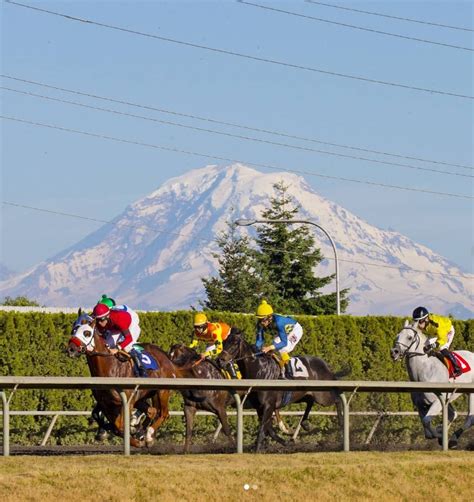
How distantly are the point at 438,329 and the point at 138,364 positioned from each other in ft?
14.2

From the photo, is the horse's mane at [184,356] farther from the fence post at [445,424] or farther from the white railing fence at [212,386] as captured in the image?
the fence post at [445,424]

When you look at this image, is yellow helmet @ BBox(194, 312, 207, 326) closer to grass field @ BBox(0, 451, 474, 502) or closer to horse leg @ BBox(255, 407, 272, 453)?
horse leg @ BBox(255, 407, 272, 453)

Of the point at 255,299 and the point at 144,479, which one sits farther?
the point at 255,299

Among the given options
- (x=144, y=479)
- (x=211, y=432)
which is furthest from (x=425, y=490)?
(x=211, y=432)

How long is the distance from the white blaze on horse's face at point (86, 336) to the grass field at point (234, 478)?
106 inches

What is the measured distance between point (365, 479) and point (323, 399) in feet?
24.2

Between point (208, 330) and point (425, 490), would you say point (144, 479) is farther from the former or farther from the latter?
point (208, 330)

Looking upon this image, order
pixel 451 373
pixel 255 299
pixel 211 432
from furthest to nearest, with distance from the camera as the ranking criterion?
pixel 255 299 → pixel 211 432 → pixel 451 373

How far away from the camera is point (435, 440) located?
22219mm

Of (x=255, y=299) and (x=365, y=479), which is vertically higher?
(x=255, y=299)

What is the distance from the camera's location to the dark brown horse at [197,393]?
20219 millimetres

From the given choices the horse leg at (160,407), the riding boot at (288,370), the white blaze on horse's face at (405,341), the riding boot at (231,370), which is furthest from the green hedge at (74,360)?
the horse leg at (160,407)

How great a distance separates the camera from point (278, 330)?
21328 millimetres

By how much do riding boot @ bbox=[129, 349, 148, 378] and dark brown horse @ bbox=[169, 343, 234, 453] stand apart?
1.00m
